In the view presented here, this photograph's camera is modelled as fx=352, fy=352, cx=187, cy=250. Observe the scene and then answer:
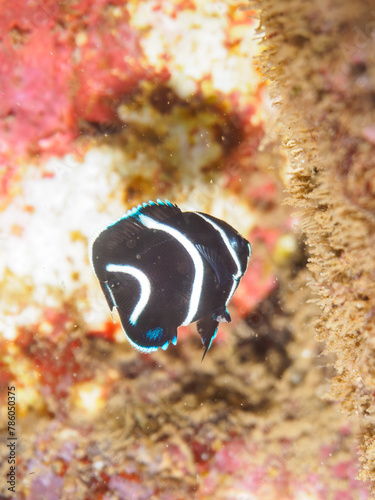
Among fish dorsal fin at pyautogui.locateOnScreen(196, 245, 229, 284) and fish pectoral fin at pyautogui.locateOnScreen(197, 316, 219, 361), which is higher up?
fish dorsal fin at pyautogui.locateOnScreen(196, 245, 229, 284)

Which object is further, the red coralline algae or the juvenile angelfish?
the red coralline algae

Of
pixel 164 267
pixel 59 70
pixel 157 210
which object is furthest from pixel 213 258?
pixel 59 70

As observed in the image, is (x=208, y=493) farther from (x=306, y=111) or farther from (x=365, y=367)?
(x=306, y=111)

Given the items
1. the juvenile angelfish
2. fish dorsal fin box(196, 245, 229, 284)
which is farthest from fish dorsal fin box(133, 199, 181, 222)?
fish dorsal fin box(196, 245, 229, 284)

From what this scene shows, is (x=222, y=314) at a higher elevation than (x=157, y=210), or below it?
below

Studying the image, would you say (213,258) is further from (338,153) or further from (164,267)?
(338,153)

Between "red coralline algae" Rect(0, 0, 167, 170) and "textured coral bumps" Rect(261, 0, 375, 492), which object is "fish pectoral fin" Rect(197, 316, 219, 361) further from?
"red coralline algae" Rect(0, 0, 167, 170)
